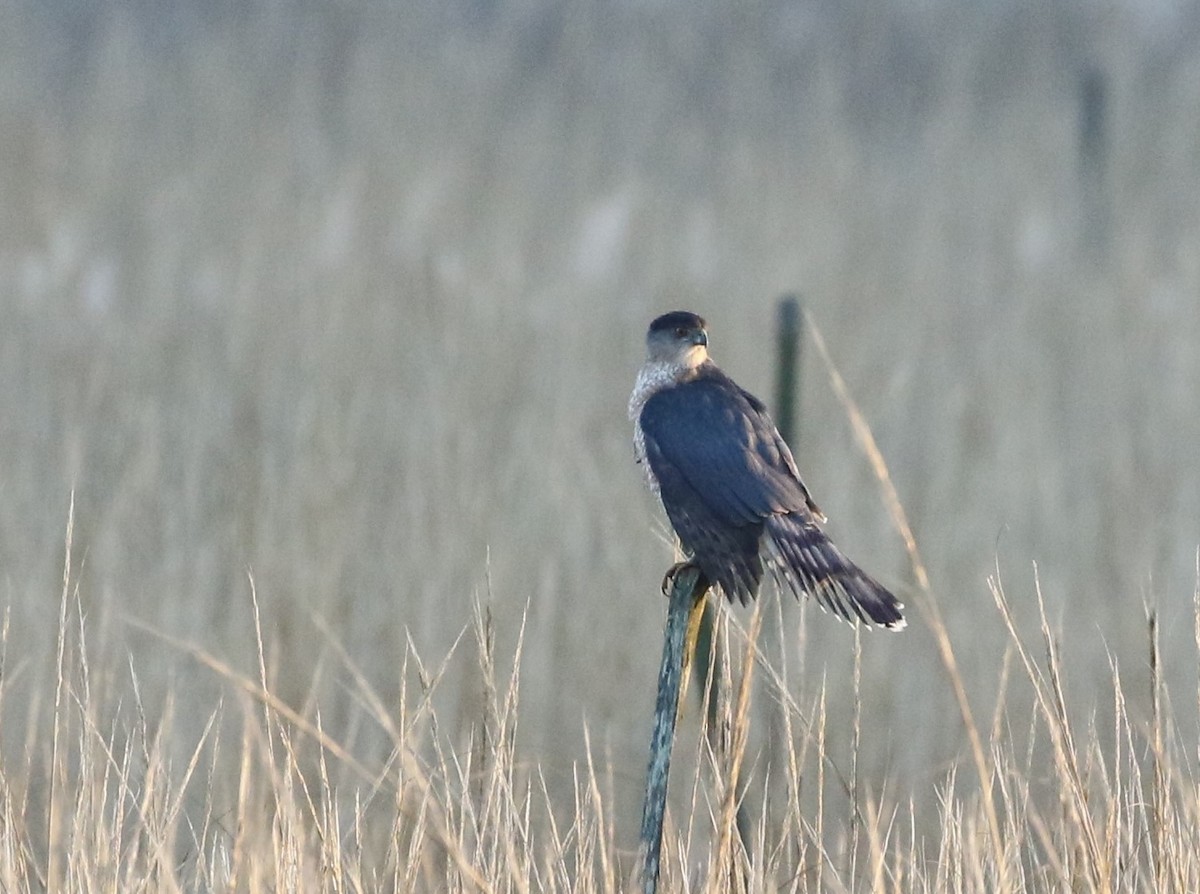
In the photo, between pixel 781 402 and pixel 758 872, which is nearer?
pixel 758 872

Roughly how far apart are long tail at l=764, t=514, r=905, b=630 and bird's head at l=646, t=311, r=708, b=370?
61 centimetres

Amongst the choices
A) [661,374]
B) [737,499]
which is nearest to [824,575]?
[737,499]

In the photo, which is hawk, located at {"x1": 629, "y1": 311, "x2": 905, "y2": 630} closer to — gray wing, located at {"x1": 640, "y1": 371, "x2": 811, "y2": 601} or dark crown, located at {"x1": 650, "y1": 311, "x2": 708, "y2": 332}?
gray wing, located at {"x1": 640, "y1": 371, "x2": 811, "y2": 601}

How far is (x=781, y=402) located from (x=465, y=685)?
6.61 feet

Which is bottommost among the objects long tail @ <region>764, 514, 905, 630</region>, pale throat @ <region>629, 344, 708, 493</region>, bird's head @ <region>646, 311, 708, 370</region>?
long tail @ <region>764, 514, 905, 630</region>

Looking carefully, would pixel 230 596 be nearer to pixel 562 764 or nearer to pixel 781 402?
pixel 562 764

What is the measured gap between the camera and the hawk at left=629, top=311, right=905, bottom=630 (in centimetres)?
243

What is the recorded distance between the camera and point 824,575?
243 cm

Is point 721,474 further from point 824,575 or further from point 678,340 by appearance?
point 678,340

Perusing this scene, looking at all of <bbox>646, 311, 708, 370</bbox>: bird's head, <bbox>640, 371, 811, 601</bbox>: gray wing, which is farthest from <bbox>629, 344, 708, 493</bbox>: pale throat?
<bbox>640, 371, 811, 601</bbox>: gray wing

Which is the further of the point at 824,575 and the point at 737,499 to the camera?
the point at 737,499

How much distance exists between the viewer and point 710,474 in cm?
271

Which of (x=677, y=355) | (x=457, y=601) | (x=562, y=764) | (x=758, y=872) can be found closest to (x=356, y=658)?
(x=457, y=601)

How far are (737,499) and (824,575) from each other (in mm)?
270
